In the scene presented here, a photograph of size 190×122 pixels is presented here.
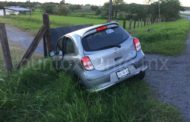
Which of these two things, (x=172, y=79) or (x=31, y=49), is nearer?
(x=172, y=79)

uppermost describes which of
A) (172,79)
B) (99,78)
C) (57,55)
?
(57,55)

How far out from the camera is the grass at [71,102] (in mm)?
4164

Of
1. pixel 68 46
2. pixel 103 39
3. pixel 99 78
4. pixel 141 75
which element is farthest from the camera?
pixel 141 75

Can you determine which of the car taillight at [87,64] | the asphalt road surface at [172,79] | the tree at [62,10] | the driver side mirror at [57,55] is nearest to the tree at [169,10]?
the tree at [62,10]

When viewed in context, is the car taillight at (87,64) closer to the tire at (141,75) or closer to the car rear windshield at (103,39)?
the car rear windshield at (103,39)

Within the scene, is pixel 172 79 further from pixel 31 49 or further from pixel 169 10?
pixel 169 10

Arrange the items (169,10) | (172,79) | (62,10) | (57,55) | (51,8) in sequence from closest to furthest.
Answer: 1. (172,79)
2. (57,55)
3. (169,10)
4. (62,10)
5. (51,8)

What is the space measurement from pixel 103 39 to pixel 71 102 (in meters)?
1.52

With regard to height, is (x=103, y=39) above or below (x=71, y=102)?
above

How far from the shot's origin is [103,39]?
531 cm

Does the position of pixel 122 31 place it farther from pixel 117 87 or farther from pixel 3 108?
pixel 3 108

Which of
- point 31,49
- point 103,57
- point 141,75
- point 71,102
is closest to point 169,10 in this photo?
point 31,49

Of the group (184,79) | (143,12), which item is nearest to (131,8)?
(143,12)

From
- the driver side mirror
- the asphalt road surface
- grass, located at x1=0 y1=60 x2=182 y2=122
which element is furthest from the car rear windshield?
the asphalt road surface
